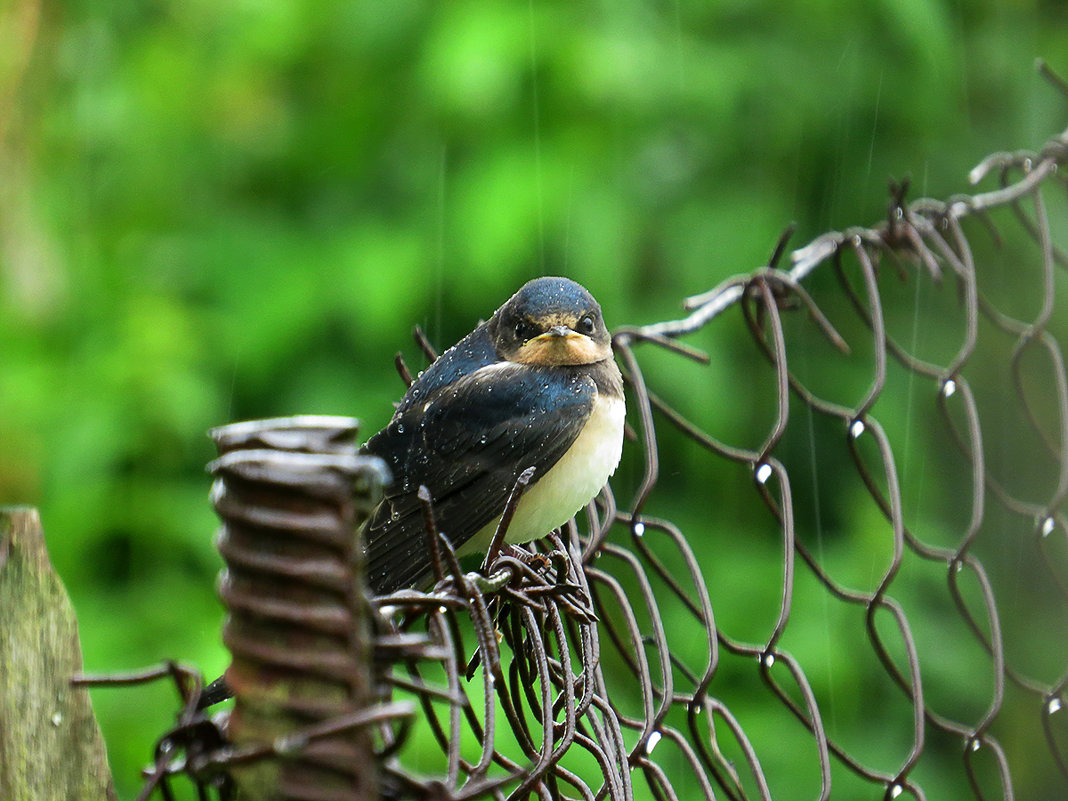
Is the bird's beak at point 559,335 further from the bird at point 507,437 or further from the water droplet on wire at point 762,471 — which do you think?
the water droplet on wire at point 762,471

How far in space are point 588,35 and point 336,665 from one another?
2.45 metres

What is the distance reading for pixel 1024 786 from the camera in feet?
12.0

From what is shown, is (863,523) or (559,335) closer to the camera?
(559,335)

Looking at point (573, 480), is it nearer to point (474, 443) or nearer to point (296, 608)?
point (474, 443)

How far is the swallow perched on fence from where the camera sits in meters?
1.75

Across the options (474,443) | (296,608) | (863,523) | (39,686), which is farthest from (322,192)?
(296,608)

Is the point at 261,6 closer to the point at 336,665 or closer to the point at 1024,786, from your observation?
the point at 336,665

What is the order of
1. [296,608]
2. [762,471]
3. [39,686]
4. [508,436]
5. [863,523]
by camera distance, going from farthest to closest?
[863,523] < [508,436] < [762,471] < [39,686] < [296,608]

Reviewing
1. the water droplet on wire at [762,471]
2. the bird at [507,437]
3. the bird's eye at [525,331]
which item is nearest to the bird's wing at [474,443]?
the bird at [507,437]

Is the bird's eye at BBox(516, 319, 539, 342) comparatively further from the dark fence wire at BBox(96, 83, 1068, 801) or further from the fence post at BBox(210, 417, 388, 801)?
the fence post at BBox(210, 417, 388, 801)

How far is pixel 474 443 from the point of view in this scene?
1878 mm

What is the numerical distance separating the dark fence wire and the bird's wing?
0.39ft

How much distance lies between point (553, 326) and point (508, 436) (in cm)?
23

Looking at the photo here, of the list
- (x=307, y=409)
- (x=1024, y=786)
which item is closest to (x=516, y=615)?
(x=307, y=409)
